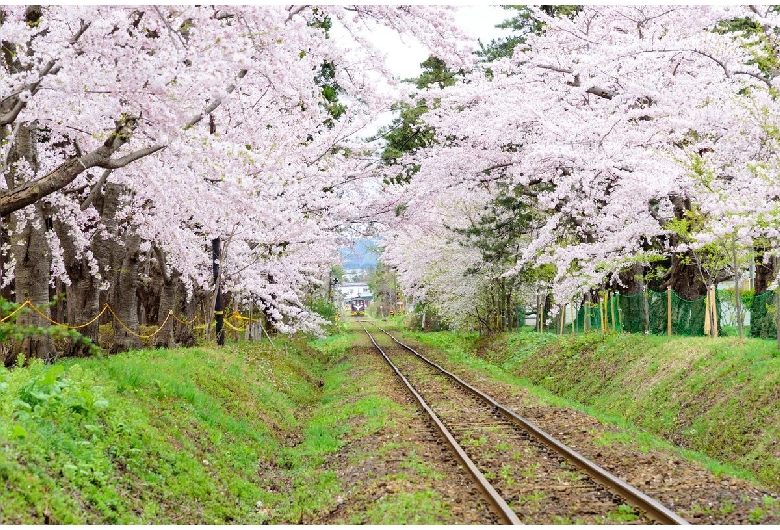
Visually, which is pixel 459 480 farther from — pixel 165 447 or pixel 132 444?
pixel 132 444

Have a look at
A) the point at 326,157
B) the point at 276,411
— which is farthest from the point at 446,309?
the point at 276,411

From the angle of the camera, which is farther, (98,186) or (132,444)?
(98,186)

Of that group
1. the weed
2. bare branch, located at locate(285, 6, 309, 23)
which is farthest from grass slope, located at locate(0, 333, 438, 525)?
bare branch, located at locate(285, 6, 309, 23)

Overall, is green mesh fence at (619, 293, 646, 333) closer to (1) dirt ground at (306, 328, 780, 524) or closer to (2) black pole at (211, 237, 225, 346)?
(1) dirt ground at (306, 328, 780, 524)

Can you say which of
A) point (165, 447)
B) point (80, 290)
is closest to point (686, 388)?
point (165, 447)

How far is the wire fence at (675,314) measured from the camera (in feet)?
60.7

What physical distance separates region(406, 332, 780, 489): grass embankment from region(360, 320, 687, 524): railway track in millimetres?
2501

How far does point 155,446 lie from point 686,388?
416 inches

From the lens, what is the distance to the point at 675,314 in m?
21.4

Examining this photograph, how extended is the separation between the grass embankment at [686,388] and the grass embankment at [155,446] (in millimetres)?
Result: 5674

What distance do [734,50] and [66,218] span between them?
48.4 ft

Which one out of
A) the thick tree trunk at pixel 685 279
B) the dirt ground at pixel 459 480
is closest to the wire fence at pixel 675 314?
the thick tree trunk at pixel 685 279

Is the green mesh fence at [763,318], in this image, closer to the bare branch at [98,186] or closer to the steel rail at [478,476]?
the steel rail at [478,476]

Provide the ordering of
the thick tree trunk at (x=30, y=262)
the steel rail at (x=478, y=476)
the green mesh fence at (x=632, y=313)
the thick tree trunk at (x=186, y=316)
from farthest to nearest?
the green mesh fence at (x=632, y=313)
the thick tree trunk at (x=186, y=316)
the thick tree trunk at (x=30, y=262)
the steel rail at (x=478, y=476)
